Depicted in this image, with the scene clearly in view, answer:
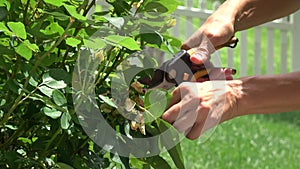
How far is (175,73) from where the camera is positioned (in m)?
1.67

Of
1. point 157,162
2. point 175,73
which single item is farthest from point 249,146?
point 157,162

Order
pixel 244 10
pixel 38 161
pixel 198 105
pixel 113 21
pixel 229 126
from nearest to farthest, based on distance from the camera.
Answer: pixel 113 21, pixel 38 161, pixel 198 105, pixel 244 10, pixel 229 126

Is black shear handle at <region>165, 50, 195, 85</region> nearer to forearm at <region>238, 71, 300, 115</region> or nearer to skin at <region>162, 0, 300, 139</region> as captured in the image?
skin at <region>162, 0, 300, 139</region>

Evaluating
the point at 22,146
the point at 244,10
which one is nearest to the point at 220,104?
the point at 22,146

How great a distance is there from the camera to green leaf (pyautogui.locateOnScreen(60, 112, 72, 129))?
47.8 inches

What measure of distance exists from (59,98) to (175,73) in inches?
19.5

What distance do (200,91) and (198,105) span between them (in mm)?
45

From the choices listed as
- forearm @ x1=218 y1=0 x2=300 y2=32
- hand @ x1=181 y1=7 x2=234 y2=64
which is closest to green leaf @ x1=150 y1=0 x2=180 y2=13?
hand @ x1=181 y1=7 x2=234 y2=64

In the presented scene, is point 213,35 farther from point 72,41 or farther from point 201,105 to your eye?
point 72,41

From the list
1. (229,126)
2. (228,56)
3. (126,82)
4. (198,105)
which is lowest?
(228,56)

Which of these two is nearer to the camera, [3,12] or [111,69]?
[3,12]

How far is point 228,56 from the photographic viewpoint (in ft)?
24.1

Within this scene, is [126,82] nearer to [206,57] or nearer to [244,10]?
[206,57]

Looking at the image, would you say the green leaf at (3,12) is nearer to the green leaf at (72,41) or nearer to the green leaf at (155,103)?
the green leaf at (72,41)
